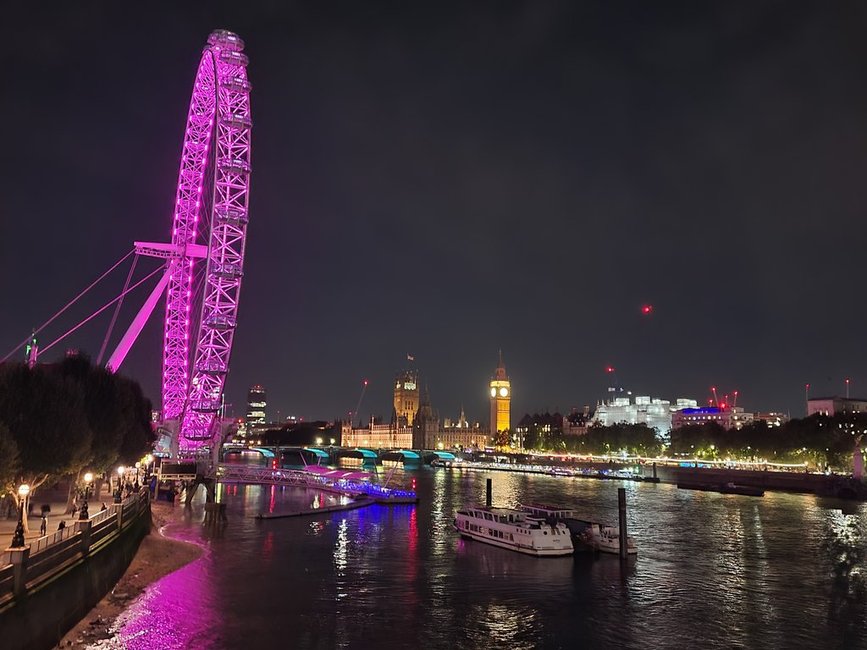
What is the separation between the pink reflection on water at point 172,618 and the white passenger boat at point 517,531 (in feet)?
59.3

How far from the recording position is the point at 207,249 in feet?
186

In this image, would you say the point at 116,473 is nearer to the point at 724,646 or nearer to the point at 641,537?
the point at 641,537

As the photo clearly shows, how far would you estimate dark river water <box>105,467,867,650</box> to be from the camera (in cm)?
2467

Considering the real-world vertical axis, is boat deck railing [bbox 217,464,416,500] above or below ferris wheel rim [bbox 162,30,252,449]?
below

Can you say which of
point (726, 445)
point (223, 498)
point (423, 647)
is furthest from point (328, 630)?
point (726, 445)

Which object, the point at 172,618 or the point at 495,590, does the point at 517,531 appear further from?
the point at 172,618

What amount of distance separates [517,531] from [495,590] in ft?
35.8

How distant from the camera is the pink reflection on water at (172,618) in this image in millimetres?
22609

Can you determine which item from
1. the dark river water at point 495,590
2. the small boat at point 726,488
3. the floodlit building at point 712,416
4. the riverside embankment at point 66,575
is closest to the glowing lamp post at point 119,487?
the riverside embankment at point 66,575

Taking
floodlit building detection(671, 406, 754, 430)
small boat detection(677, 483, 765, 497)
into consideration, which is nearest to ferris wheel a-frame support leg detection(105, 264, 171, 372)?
small boat detection(677, 483, 765, 497)

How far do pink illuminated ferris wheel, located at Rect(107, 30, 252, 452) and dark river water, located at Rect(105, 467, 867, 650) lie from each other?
10378 mm

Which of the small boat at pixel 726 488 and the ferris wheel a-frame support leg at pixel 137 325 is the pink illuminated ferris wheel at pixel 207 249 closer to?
the ferris wheel a-frame support leg at pixel 137 325

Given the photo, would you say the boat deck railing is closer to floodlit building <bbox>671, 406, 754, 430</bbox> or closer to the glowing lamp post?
the glowing lamp post

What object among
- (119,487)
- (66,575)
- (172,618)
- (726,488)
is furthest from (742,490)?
(66,575)
